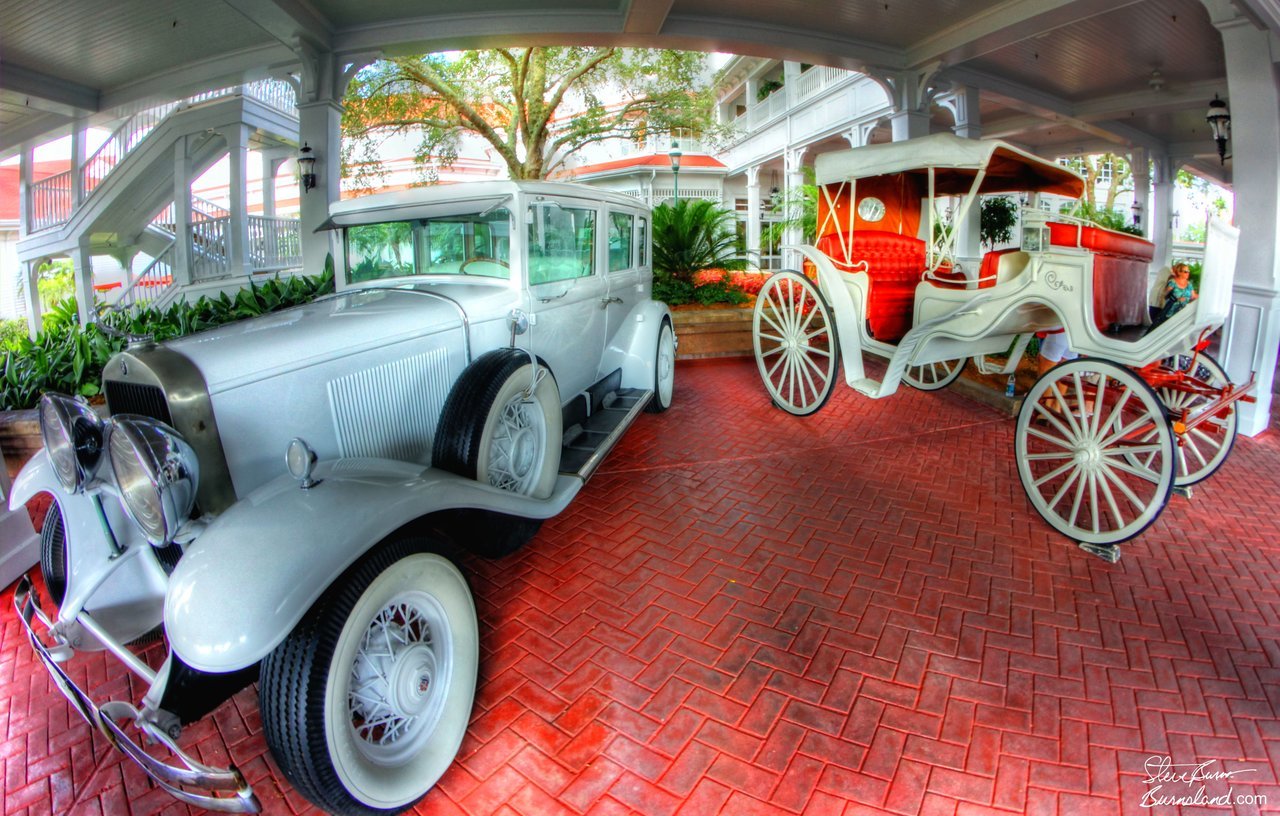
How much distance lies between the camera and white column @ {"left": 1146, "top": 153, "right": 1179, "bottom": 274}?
Result: 1488 cm

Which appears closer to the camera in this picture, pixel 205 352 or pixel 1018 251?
pixel 205 352

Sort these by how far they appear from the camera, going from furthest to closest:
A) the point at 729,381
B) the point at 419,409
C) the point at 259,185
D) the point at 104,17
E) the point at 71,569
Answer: the point at 259,185 → the point at 104,17 → the point at 729,381 → the point at 419,409 → the point at 71,569

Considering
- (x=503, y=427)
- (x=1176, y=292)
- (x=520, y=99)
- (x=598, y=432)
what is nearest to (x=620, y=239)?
(x=598, y=432)

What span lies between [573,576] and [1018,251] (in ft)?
11.8

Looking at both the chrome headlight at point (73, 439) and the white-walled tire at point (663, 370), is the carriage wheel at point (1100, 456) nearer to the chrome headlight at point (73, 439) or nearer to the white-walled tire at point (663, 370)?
the white-walled tire at point (663, 370)

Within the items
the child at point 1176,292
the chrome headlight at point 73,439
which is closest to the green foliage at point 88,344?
the chrome headlight at point 73,439

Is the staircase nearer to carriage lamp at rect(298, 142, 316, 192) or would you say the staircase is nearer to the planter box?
carriage lamp at rect(298, 142, 316, 192)

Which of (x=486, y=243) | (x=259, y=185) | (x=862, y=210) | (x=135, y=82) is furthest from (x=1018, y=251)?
(x=259, y=185)

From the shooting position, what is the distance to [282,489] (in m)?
1.86

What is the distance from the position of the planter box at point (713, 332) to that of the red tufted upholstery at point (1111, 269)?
5.09 metres

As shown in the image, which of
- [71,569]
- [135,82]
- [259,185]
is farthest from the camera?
[259,185]

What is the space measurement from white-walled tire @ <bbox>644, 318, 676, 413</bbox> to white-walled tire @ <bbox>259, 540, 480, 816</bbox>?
12.1 ft

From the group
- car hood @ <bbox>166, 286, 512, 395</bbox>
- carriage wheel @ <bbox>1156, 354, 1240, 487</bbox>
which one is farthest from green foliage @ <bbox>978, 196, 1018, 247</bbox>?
car hood @ <bbox>166, 286, 512, 395</bbox>

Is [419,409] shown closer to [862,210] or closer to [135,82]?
[862,210]
